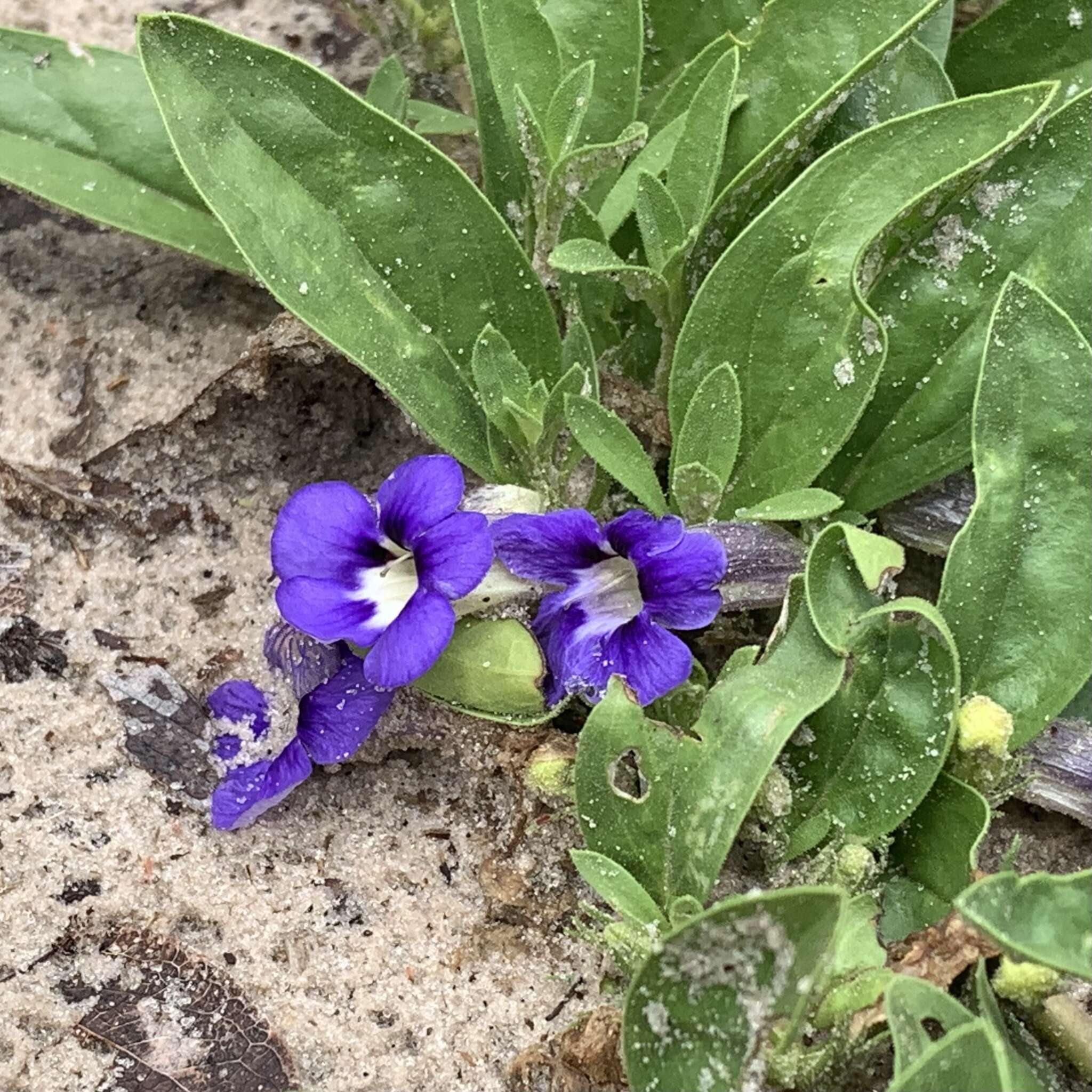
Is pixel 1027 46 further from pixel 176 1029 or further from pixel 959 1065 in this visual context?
pixel 176 1029

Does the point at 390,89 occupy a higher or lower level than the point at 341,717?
higher

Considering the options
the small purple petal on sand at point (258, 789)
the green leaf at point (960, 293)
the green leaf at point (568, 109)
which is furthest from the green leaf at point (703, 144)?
the small purple petal on sand at point (258, 789)

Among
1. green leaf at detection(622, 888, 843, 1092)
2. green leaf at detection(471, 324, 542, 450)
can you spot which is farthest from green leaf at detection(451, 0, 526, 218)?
green leaf at detection(622, 888, 843, 1092)

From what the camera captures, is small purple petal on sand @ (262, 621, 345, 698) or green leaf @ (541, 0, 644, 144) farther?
green leaf @ (541, 0, 644, 144)

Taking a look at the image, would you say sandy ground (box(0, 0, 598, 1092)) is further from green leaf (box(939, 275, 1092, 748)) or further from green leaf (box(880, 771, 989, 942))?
green leaf (box(939, 275, 1092, 748))

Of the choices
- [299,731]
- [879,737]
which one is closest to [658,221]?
[879,737]
